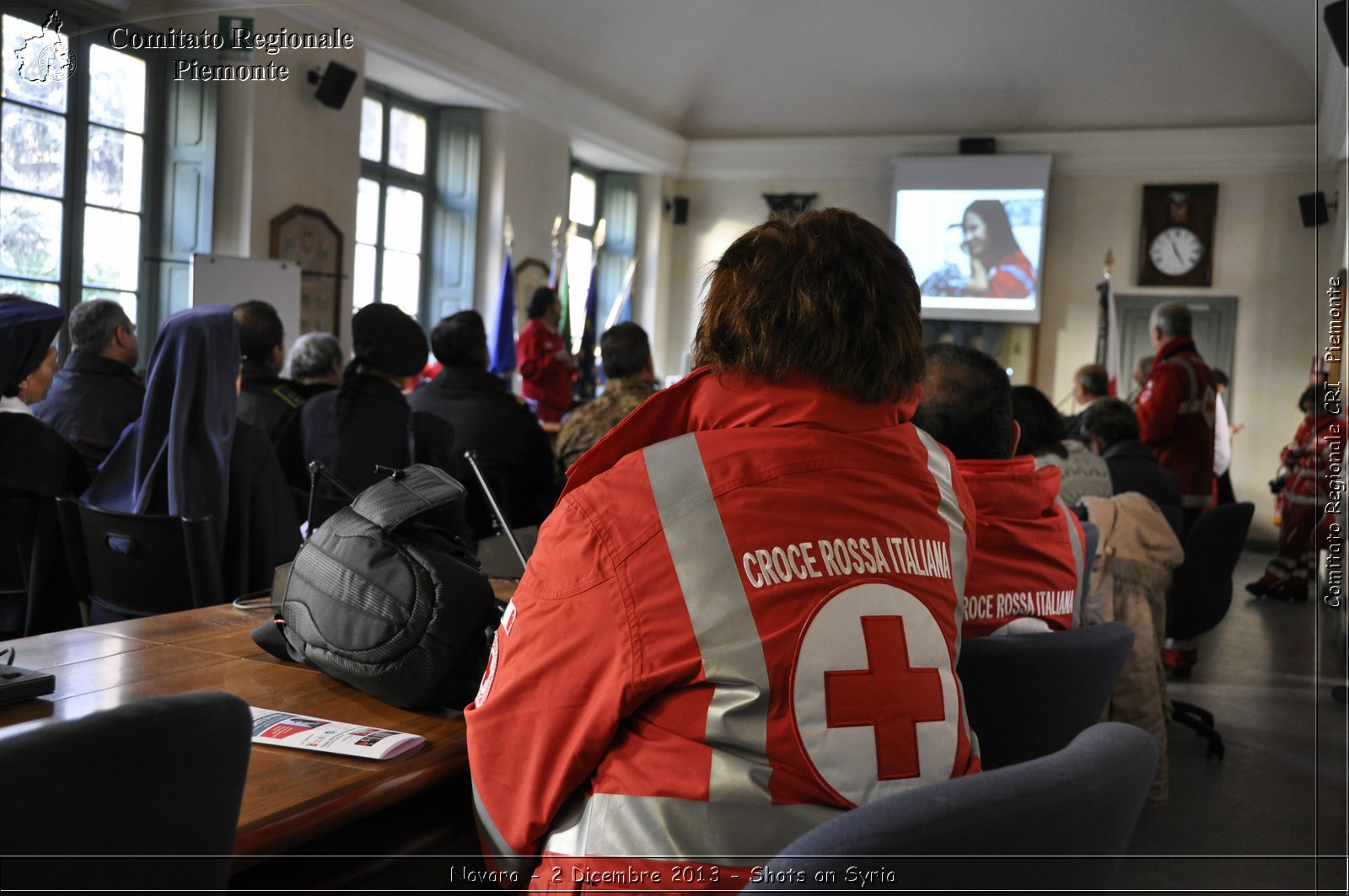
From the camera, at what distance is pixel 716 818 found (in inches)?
38.8

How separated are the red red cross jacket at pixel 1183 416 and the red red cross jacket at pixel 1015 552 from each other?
3740 millimetres

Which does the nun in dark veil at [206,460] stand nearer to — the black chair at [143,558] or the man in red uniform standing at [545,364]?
the black chair at [143,558]

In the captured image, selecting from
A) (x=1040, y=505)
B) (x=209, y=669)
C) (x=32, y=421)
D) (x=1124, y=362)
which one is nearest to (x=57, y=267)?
(x=32, y=421)

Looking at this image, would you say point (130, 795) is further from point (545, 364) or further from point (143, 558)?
point (545, 364)

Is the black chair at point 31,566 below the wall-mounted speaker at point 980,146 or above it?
below

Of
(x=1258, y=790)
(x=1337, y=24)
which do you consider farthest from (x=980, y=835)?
(x=1258, y=790)

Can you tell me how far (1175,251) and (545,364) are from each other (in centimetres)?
589

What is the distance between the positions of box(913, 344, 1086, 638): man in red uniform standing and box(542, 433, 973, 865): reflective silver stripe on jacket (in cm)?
82

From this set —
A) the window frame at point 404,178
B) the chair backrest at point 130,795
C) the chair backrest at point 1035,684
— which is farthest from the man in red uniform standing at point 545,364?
the chair backrest at point 130,795

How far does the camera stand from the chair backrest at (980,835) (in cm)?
67

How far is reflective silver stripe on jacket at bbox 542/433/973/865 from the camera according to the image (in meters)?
0.99

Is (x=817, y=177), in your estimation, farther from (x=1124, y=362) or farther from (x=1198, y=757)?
(x=1198, y=757)

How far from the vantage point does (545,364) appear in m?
6.74

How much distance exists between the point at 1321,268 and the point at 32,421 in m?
2.46
